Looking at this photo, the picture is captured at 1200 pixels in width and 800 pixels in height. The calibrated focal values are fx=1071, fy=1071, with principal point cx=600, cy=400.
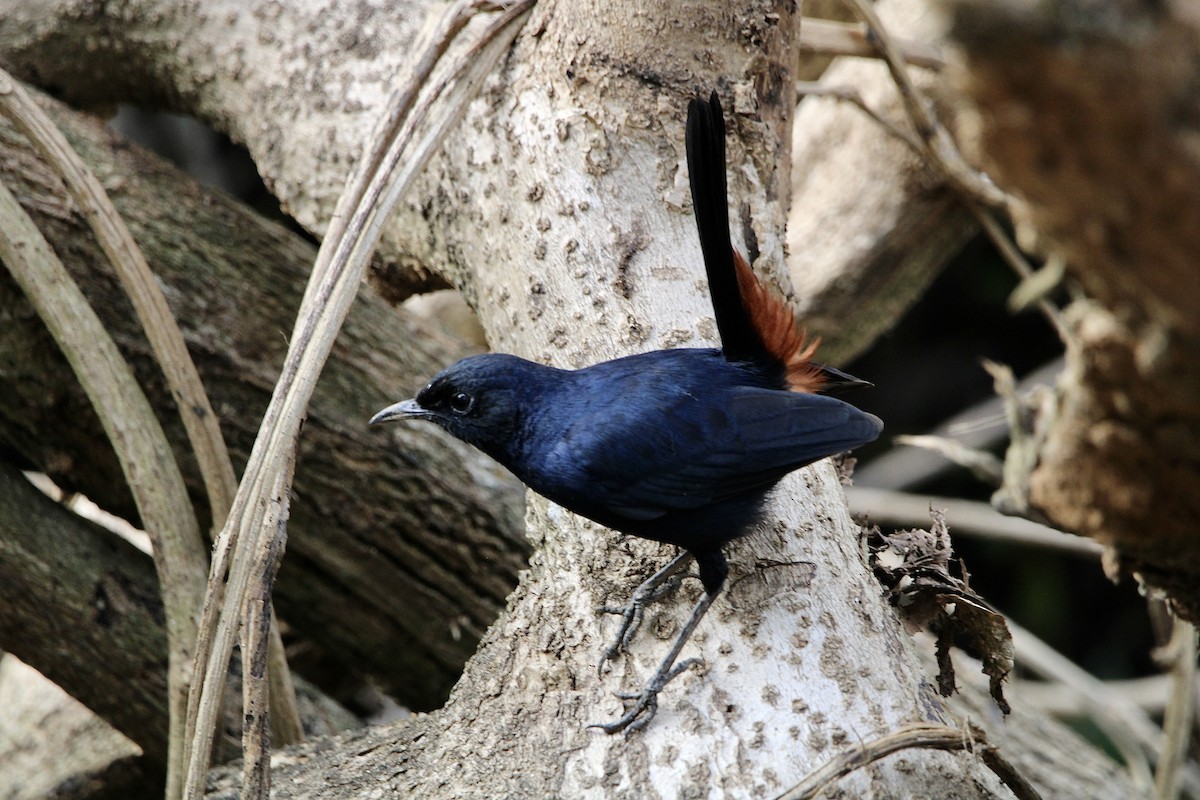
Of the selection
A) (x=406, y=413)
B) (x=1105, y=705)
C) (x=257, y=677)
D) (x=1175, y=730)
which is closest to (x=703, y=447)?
(x=406, y=413)

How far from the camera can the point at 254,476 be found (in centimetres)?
185

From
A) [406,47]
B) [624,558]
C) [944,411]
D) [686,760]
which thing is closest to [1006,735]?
[624,558]

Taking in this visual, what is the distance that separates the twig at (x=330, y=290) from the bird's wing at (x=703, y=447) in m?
0.54

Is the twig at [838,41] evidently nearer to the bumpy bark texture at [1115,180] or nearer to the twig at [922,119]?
the twig at [922,119]

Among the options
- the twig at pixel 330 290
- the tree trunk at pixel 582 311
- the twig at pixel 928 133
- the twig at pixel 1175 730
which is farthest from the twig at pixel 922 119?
the twig at pixel 1175 730

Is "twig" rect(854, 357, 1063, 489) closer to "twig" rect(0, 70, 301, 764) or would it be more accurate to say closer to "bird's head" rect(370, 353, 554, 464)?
"bird's head" rect(370, 353, 554, 464)

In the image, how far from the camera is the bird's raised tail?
204 cm

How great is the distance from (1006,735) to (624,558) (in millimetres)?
1725

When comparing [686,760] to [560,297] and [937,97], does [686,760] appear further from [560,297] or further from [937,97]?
[937,97]

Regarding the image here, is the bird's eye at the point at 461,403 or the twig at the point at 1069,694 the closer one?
the bird's eye at the point at 461,403

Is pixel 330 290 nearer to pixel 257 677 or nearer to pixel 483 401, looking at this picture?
pixel 483 401

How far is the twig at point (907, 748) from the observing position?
60.7 inches

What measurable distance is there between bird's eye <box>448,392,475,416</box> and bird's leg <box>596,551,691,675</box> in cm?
56

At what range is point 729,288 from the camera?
2104 millimetres
